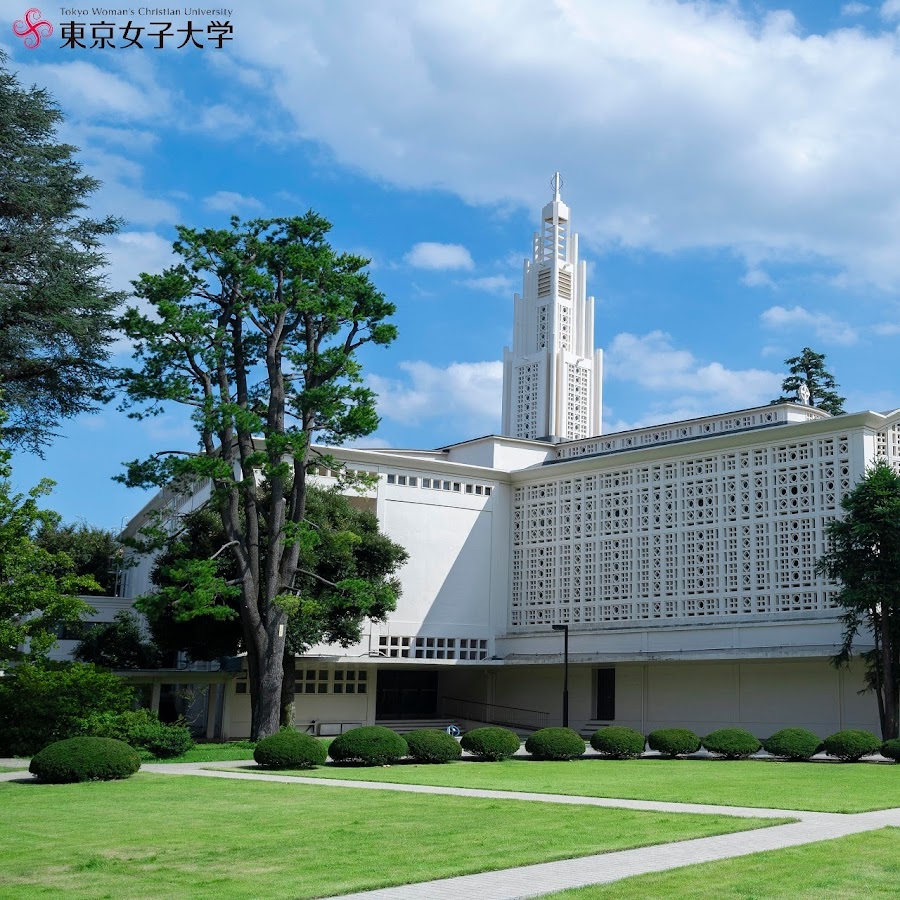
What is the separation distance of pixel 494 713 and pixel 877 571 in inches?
856

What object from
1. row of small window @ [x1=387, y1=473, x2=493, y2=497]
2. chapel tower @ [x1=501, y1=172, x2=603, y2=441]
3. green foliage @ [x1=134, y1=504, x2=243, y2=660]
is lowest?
green foliage @ [x1=134, y1=504, x2=243, y2=660]

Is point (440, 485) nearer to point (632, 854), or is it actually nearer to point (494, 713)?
point (494, 713)

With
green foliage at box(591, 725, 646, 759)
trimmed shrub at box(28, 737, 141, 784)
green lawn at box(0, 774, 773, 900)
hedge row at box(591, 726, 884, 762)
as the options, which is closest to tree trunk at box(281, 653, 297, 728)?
Answer: hedge row at box(591, 726, 884, 762)

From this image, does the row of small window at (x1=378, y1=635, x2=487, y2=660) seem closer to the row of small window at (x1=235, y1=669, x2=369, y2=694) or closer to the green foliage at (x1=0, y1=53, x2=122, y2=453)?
the row of small window at (x1=235, y1=669, x2=369, y2=694)

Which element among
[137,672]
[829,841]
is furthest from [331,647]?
[829,841]

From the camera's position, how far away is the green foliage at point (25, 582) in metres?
26.5

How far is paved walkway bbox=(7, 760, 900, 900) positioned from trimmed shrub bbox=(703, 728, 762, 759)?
41.8 feet

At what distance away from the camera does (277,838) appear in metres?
13.2

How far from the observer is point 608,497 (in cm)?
4584

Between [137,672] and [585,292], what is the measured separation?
145 feet

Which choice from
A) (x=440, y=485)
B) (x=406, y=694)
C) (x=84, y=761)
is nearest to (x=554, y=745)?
(x=84, y=761)

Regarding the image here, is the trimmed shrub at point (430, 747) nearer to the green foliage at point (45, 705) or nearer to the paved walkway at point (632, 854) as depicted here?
the green foliage at point (45, 705)

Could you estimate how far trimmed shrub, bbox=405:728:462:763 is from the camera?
2742 centimetres

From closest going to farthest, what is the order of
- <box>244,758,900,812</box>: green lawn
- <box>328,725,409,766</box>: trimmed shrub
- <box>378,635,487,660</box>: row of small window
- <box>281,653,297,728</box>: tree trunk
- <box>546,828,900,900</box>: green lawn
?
<box>546,828,900,900</box>: green lawn
<box>244,758,900,812</box>: green lawn
<box>328,725,409,766</box>: trimmed shrub
<box>281,653,297,728</box>: tree trunk
<box>378,635,487,660</box>: row of small window
